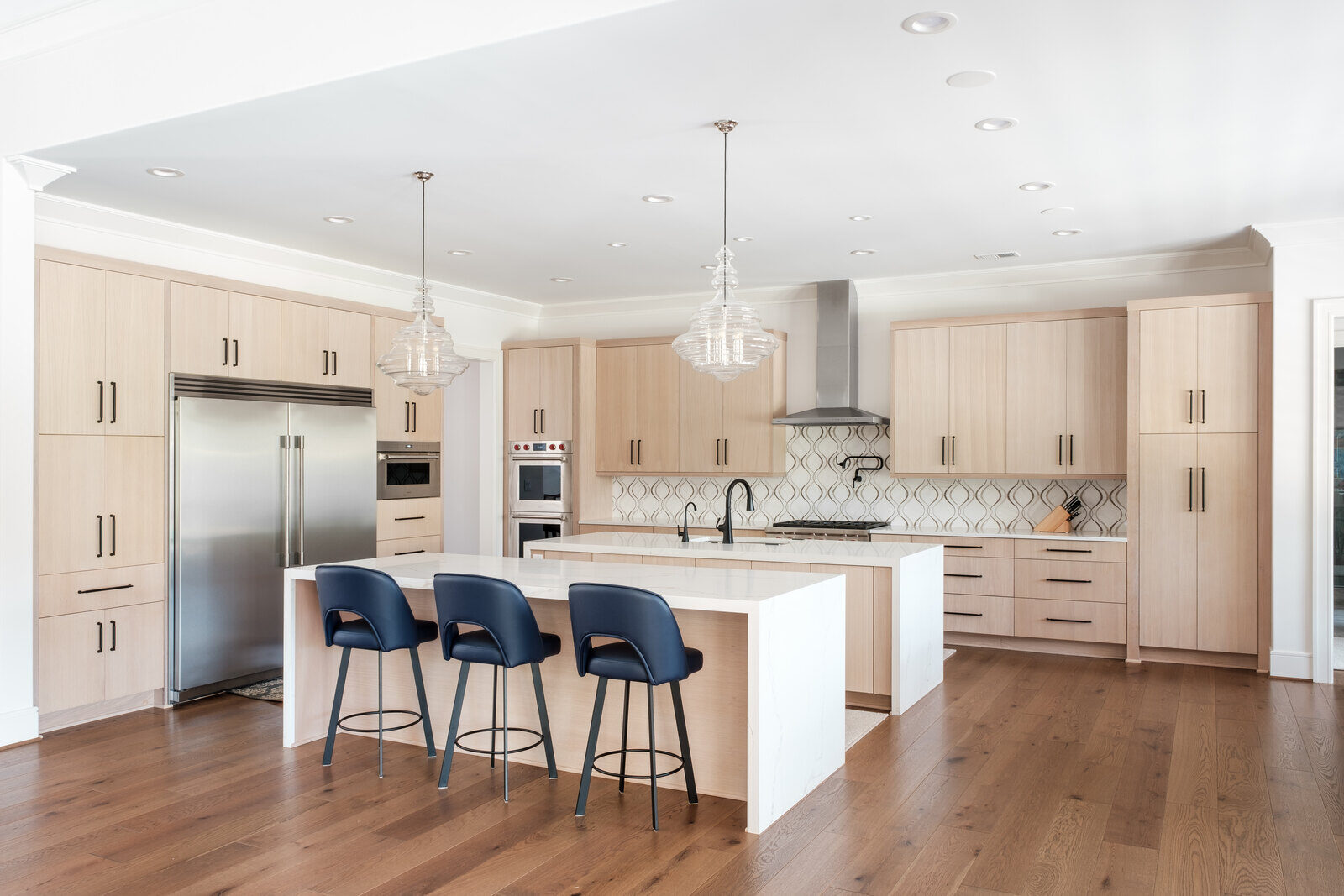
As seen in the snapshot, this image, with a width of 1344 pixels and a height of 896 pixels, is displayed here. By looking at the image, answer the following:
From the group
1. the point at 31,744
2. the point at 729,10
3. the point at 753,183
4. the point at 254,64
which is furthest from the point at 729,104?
the point at 31,744

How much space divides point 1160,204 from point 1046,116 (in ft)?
5.57

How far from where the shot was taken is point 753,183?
15.1 feet

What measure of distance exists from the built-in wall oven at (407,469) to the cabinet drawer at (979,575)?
11.3ft

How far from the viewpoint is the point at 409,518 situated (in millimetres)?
6375

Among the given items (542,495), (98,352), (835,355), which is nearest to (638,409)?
(542,495)

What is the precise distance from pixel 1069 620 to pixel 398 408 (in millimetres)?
4428

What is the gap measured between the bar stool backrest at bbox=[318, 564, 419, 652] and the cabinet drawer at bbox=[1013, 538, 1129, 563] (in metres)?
4.06

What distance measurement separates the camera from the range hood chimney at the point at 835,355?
707 cm

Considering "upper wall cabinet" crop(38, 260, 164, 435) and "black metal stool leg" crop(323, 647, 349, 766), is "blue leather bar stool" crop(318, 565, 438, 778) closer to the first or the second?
"black metal stool leg" crop(323, 647, 349, 766)

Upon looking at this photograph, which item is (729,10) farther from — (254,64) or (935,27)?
(254,64)

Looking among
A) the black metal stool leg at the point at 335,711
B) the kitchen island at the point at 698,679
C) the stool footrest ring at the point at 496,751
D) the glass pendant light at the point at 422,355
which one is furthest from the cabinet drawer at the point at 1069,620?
the black metal stool leg at the point at 335,711

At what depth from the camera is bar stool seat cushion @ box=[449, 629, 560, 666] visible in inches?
137

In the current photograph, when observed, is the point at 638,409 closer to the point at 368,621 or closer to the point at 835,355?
the point at 835,355

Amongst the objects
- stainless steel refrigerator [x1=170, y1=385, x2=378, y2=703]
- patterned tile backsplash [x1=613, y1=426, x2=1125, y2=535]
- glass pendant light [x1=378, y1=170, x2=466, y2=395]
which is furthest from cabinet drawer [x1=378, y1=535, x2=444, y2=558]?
glass pendant light [x1=378, y1=170, x2=466, y2=395]
